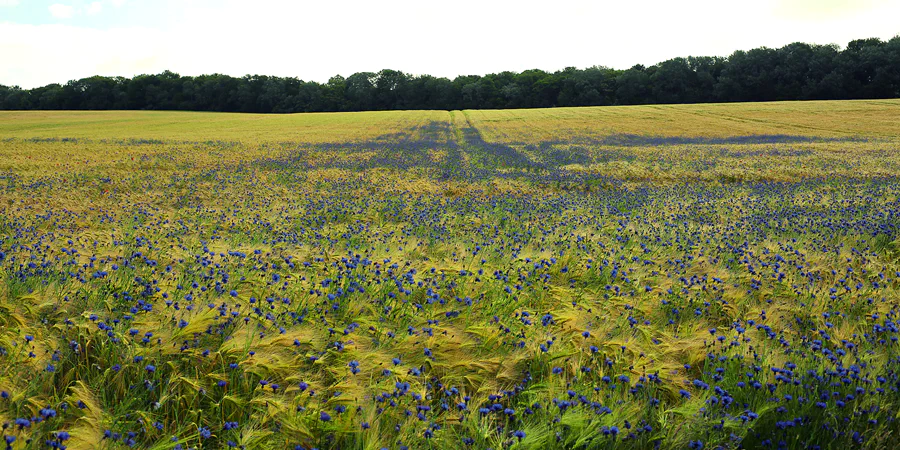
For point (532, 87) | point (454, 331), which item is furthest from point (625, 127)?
point (532, 87)

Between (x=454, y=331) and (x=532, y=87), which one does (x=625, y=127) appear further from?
(x=532, y=87)

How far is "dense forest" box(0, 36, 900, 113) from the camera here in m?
77.8

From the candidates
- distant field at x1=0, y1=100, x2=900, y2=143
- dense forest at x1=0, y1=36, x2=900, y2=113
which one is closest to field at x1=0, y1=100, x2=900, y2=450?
distant field at x1=0, y1=100, x2=900, y2=143

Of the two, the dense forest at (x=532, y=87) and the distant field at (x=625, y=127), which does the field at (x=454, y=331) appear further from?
the dense forest at (x=532, y=87)

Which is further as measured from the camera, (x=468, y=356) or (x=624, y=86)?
(x=624, y=86)

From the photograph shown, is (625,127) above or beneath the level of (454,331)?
above

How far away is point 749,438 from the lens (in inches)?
110

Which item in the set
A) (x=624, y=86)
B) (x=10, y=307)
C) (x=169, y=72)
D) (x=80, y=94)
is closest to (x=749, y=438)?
(x=10, y=307)

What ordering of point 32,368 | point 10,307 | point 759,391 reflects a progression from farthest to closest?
point 10,307
point 759,391
point 32,368

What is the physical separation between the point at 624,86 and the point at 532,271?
9642cm

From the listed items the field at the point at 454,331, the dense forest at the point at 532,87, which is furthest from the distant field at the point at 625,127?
the field at the point at 454,331

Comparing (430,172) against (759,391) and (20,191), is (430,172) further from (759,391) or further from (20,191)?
(759,391)

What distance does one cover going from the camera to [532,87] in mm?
99312

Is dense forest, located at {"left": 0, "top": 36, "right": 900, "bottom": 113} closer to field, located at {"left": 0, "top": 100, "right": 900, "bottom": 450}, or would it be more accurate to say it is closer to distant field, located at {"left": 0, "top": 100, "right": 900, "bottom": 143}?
distant field, located at {"left": 0, "top": 100, "right": 900, "bottom": 143}
